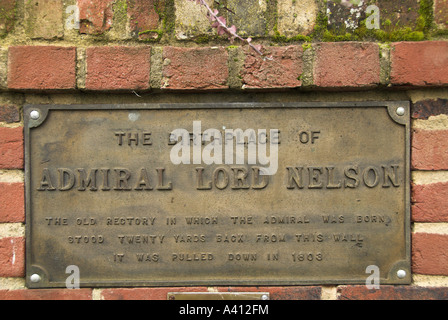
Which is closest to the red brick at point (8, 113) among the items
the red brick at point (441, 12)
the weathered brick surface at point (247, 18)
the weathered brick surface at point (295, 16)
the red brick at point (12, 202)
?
the red brick at point (12, 202)

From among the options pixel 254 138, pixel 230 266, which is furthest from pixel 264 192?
pixel 230 266

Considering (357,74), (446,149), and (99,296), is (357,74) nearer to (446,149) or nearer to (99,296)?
(446,149)

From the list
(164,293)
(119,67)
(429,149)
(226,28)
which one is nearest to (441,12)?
(429,149)

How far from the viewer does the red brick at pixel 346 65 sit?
4.76 feet

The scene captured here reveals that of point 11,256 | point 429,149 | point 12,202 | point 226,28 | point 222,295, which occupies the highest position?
point 226,28

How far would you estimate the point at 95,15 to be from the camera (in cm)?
148

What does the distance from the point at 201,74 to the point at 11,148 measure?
804 millimetres

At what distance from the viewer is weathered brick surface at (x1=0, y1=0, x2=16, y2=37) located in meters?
1.46

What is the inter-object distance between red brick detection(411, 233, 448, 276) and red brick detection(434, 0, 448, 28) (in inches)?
32.4

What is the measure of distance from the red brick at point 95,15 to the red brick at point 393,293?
1400 millimetres

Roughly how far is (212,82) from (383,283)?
3.43 ft

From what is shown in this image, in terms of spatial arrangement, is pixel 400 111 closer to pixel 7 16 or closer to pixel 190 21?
pixel 190 21

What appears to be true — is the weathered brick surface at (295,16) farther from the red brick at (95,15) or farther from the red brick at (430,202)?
the red brick at (430,202)

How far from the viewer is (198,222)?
153 cm
